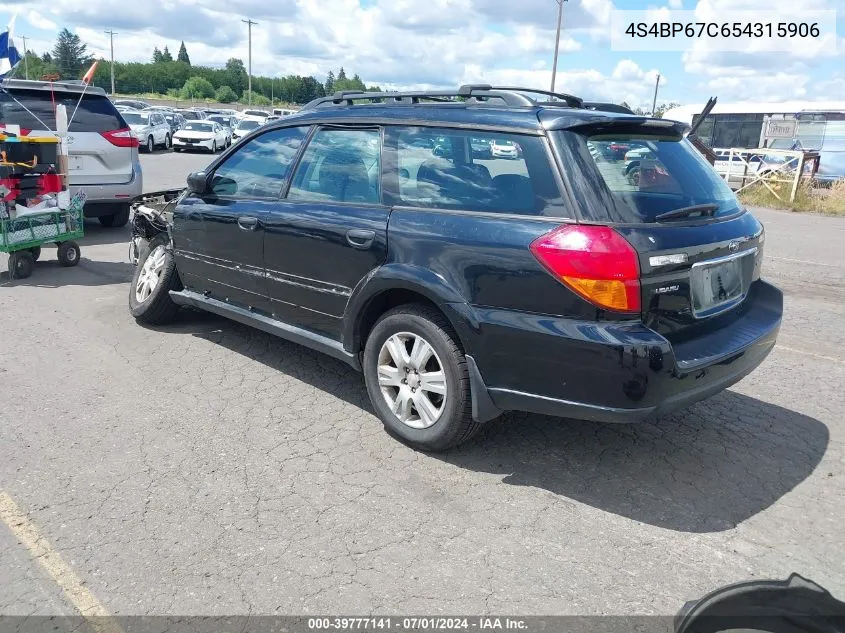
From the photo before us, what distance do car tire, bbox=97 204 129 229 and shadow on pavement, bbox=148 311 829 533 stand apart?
7298 mm

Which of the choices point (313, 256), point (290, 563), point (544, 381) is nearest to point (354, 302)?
point (313, 256)

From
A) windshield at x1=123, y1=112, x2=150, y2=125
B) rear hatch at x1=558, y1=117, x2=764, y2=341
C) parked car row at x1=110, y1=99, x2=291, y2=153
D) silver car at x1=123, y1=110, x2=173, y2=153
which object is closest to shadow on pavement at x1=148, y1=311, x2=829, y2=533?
rear hatch at x1=558, y1=117, x2=764, y2=341

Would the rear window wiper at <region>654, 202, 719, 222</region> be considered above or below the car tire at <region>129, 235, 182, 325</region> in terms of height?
above

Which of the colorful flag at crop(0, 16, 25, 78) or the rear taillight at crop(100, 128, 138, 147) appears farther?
the rear taillight at crop(100, 128, 138, 147)

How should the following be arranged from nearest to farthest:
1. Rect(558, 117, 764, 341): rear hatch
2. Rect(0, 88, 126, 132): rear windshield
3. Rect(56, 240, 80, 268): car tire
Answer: Rect(558, 117, 764, 341): rear hatch
Rect(56, 240, 80, 268): car tire
Rect(0, 88, 126, 132): rear windshield

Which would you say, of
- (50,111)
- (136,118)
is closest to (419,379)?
(50,111)

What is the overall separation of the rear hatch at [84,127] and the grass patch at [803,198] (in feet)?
50.7

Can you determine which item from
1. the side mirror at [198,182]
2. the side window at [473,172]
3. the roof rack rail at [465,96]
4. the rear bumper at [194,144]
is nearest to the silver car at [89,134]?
the side mirror at [198,182]

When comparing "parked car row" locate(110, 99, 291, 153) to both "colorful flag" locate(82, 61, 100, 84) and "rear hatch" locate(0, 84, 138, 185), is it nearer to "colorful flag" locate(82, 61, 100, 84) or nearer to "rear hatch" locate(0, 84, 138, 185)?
"rear hatch" locate(0, 84, 138, 185)

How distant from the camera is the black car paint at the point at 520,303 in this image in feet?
10.1

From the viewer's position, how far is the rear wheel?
8.00 meters

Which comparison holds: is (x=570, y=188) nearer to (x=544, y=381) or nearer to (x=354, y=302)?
(x=544, y=381)

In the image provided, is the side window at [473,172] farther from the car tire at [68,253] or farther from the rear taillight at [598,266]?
the car tire at [68,253]

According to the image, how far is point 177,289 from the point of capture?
567 cm
